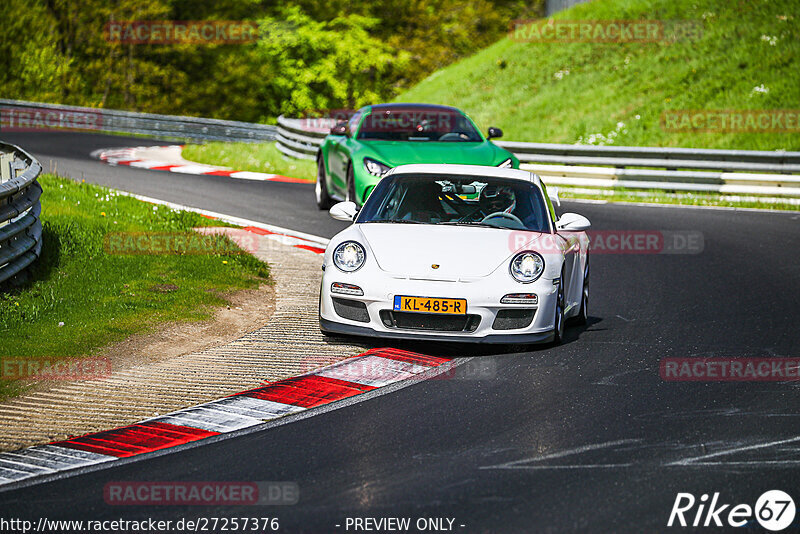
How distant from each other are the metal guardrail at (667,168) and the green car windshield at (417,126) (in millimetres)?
5772

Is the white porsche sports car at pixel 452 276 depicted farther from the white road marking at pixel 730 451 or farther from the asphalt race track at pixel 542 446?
the white road marking at pixel 730 451

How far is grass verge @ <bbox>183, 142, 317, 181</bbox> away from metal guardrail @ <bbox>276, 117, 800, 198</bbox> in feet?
15.2

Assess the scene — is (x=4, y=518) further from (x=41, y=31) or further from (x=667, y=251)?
(x=41, y=31)

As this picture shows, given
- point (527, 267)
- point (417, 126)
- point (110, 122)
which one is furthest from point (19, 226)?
point (110, 122)

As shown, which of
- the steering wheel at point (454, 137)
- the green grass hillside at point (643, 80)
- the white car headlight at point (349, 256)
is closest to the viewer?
the white car headlight at point (349, 256)

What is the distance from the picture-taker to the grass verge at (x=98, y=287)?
27.4 ft

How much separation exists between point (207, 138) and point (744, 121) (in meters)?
15.9

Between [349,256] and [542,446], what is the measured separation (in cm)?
286

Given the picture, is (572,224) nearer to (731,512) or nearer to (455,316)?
(455,316)

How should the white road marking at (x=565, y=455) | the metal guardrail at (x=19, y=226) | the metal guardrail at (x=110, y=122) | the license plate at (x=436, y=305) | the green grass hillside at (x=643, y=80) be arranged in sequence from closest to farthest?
1. the white road marking at (x=565, y=455)
2. the license plate at (x=436, y=305)
3. the metal guardrail at (x=19, y=226)
4. the green grass hillside at (x=643, y=80)
5. the metal guardrail at (x=110, y=122)

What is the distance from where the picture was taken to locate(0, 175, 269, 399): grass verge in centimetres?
835

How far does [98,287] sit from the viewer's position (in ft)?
32.8

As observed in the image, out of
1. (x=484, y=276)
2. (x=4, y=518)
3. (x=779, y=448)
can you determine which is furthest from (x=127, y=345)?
(x=779, y=448)

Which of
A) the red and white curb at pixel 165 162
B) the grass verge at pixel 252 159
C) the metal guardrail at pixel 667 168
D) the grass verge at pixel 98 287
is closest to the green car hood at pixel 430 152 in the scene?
the grass verge at pixel 98 287
